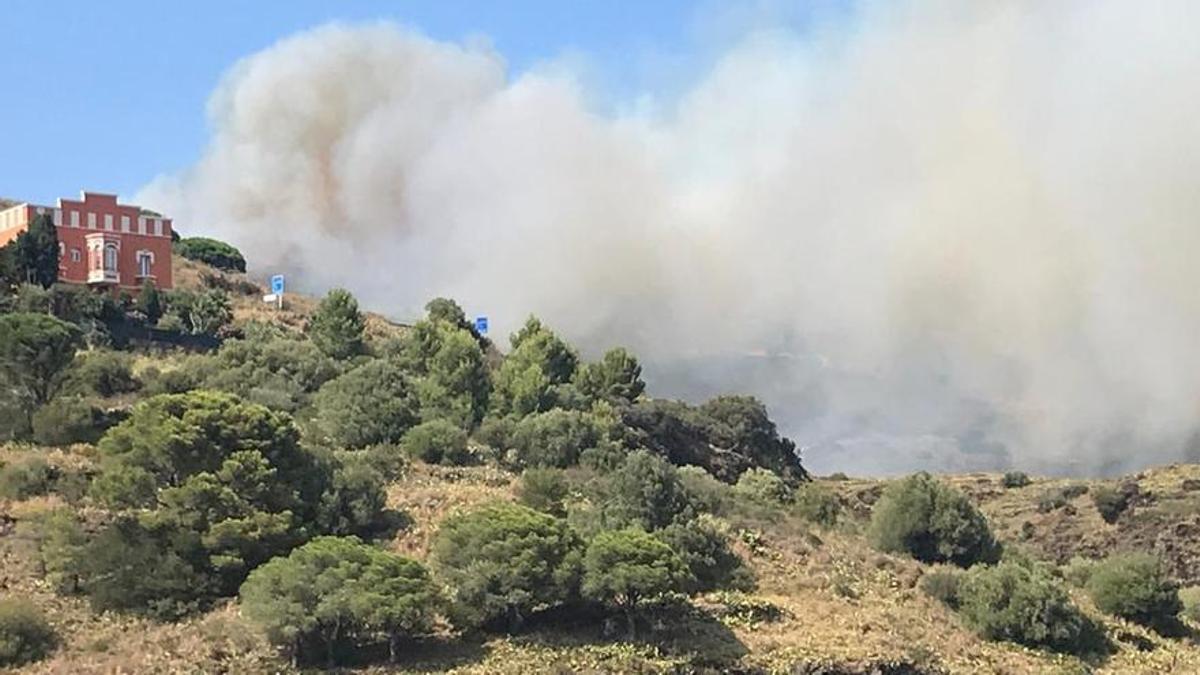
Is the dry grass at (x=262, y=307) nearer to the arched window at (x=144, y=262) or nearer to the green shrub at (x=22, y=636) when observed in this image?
the arched window at (x=144, y=262)

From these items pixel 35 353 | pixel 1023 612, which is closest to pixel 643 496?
pixel 1023 612

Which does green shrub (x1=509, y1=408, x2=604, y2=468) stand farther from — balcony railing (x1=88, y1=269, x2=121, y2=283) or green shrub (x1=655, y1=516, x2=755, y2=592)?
balcony railing (x1=88, y1=269, x2=121, y2=283)

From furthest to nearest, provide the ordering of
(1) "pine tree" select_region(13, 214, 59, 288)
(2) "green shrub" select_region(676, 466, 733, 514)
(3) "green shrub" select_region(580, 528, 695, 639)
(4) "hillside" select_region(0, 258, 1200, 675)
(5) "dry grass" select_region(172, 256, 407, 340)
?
(5) "dry grass" select_region(172, 256, 407, 340) → (1) "pine tree" select_region(13, 214, 59, 288) → (2) "green shrub" select_region(676, 466, 733, 514) → (3) "green shrub" select_region(580, 528, 695, 639) → (4) "hillside" select_region(0, 258, 1200, 675)

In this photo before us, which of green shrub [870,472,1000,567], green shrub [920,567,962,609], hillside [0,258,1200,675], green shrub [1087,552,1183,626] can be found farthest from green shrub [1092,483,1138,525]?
green shrub [920,567,962,609]

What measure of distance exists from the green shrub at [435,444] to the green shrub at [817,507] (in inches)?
638

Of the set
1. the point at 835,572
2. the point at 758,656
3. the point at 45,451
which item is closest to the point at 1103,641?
the point at 835,572

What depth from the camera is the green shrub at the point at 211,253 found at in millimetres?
133000

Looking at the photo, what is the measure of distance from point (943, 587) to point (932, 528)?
884 centimetres

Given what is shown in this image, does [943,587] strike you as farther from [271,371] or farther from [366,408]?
[271,371]

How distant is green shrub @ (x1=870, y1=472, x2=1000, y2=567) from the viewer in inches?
2670

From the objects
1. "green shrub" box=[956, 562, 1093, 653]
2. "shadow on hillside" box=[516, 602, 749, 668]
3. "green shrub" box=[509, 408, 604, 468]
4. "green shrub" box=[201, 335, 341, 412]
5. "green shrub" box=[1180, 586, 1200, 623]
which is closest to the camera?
"shadow on hillside" box=[516, 602, 749, 668]

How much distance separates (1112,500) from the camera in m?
96.6

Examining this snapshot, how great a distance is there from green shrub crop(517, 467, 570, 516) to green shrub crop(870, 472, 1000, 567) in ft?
53.4

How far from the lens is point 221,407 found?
5278 cm
